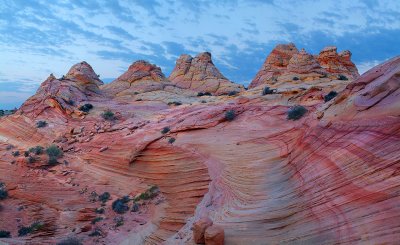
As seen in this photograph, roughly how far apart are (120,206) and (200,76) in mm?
39549

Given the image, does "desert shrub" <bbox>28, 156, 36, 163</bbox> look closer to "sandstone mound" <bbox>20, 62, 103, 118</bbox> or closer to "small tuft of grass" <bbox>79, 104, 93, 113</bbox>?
"sandstone mound" <bbox>20, 62, 103, 118</bbox>

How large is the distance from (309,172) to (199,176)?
22.6 ft

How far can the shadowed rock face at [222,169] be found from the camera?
8953 millimetres

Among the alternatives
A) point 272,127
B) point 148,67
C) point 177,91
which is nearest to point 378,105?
point 272,127

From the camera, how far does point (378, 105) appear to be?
1059 cm

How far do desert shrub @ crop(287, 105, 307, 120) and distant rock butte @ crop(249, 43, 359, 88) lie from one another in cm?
1544

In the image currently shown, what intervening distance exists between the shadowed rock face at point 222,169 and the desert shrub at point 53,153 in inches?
18.7

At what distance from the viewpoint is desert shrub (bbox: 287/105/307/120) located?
17.9 m

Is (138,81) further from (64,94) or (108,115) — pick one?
(108,115)

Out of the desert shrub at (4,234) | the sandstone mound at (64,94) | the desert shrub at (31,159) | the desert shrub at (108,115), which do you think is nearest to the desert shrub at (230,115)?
the desert shrub at (108,115)

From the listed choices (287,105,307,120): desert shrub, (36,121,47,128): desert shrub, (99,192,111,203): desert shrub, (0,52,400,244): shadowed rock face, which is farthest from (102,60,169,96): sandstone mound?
(287,105,307,120): desert shrub

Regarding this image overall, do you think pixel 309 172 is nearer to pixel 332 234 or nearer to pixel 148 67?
pixel 332 234

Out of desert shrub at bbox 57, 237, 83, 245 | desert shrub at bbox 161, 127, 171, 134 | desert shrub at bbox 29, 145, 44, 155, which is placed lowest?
desert shrub at bbox 57, 237, 83, 245

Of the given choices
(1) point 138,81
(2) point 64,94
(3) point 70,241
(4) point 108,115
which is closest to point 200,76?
(1) point 138,81
